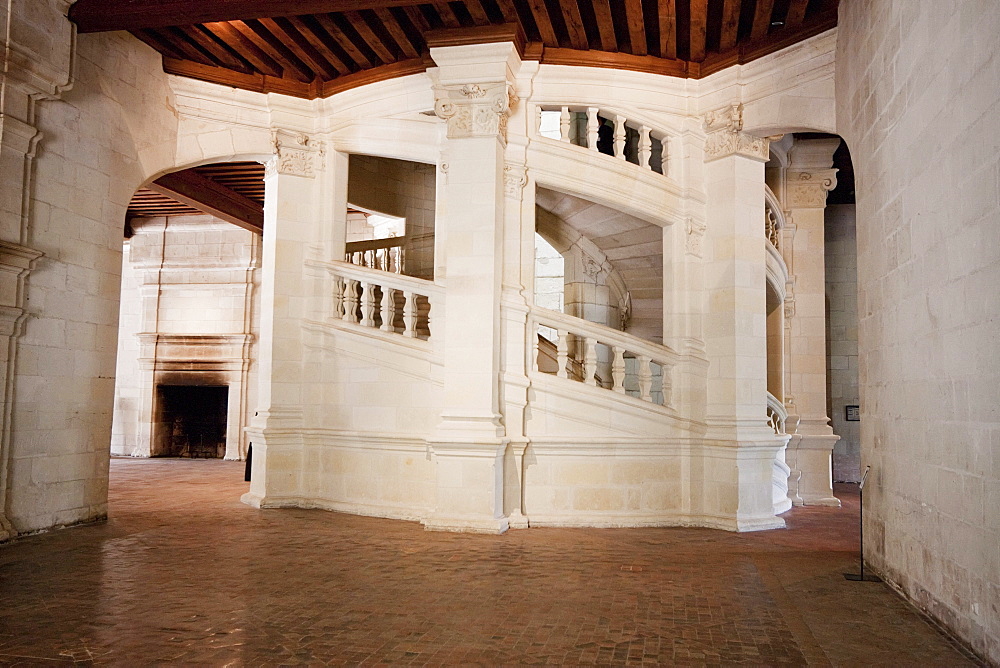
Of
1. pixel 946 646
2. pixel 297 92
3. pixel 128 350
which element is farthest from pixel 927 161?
pixel 128 350

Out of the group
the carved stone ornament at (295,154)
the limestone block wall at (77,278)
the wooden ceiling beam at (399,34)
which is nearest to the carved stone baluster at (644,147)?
the wooden ceiling beam at (399,34)

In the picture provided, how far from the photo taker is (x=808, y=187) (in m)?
10.2

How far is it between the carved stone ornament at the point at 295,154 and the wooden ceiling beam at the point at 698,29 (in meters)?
3.88

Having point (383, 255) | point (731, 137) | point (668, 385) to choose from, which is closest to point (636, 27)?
point (731, 137)

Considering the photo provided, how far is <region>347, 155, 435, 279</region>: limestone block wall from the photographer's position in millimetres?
10586

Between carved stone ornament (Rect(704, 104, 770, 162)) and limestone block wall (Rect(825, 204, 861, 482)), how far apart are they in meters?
6.57

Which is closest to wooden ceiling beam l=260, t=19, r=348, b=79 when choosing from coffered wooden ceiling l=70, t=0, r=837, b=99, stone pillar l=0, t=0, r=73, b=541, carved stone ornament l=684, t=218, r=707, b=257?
coffered wooden ceiling l=70, t=0, r=837, b=99

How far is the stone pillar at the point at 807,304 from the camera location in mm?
10023

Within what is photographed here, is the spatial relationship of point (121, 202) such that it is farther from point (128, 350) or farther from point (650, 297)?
point (128, 350)

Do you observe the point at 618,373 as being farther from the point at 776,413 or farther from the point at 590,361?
the point at 776,413

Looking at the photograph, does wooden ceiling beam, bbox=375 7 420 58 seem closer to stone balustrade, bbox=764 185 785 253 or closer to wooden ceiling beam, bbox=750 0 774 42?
wooden ceiling beam, bbox=750 0 774 42

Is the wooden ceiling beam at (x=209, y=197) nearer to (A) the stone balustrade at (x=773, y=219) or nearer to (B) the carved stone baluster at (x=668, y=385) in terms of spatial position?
(B) the carved stone baluster at (x=668, y=385)

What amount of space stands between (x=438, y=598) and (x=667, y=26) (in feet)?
17.2

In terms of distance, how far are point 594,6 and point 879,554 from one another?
4838mm
